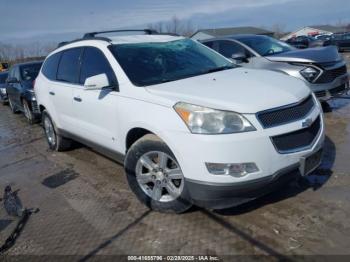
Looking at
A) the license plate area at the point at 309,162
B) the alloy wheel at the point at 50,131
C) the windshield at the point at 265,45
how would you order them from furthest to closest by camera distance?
1. the windshield at the point at 265,45
2. the alloy wheel at the point at 50,131
3. the license plate area at the point at 309,162

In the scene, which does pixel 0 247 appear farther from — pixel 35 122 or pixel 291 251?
pixel 35 122

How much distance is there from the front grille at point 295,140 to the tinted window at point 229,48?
5021mm

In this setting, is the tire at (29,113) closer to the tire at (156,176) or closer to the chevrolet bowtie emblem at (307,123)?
the tire at (156,176)

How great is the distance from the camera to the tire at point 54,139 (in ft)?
21.0

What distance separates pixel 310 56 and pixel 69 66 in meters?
4.51

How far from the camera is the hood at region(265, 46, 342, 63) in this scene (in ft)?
23.2

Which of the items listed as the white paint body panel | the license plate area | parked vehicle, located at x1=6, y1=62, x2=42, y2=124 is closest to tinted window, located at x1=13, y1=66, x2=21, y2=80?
parked vehicle, located at x1=6, y1=62, x2=42, y2=124

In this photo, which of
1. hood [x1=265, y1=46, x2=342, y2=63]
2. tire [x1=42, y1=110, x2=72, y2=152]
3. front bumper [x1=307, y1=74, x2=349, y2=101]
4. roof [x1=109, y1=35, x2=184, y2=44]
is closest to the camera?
roof [x1=109, y1=35, x2=184, y2=44]

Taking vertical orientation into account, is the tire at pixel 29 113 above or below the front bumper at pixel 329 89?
below

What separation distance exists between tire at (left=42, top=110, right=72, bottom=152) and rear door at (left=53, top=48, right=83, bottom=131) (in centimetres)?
54

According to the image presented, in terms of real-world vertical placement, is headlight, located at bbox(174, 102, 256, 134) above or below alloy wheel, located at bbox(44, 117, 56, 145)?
above

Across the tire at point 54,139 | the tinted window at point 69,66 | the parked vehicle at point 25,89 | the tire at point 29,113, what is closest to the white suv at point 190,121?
the tinted window at point 69,66

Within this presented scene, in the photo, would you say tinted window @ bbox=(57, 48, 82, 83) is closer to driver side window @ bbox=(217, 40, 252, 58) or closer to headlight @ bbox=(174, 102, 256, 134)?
headlight @ bbox=(174, 102, 256, 134)

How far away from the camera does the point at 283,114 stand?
3381 mm
